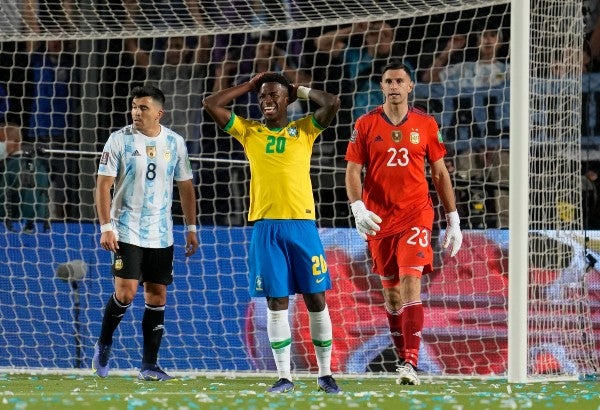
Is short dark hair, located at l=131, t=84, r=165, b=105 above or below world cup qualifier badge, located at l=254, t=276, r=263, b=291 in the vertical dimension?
above

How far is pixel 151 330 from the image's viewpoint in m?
7.43

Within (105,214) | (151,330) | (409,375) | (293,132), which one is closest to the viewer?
(293,132)

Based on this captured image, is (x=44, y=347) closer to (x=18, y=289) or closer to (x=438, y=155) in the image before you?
(x=18, y=289)

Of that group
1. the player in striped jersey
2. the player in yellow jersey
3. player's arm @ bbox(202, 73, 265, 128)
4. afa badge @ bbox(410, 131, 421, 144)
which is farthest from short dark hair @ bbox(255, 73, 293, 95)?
the player in striped jersey

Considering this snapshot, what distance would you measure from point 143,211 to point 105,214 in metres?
0.22

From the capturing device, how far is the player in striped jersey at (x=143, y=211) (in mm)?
7281

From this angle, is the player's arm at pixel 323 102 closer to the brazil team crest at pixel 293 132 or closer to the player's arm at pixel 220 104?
the brazil team crest at pixel 293 132

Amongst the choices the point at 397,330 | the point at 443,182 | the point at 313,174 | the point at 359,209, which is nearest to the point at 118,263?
the point at 359,209

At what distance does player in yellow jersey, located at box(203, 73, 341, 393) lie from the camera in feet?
20.2

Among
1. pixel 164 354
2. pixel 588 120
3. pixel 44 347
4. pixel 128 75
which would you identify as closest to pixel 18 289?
pixel 44 347

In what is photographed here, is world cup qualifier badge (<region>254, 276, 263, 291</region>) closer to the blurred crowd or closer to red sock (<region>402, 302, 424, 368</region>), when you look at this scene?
red sock (<region>402, 302, 424, 368</region>)

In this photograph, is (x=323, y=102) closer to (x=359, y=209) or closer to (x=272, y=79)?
(x=272, y=79)

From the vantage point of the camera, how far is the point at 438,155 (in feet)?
23.5

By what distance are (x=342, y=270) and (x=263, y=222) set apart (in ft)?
7.51
